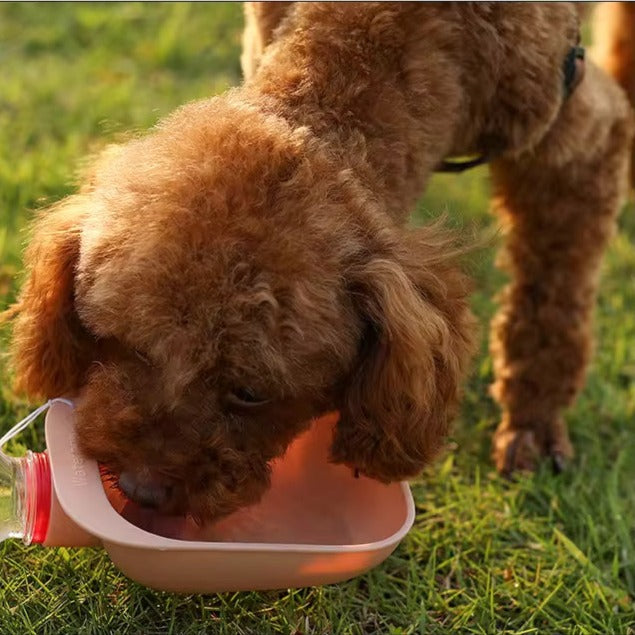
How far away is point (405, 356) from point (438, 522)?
1000mm

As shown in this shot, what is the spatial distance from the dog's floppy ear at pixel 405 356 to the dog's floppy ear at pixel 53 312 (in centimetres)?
63

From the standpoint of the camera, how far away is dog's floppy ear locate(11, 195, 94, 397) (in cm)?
241

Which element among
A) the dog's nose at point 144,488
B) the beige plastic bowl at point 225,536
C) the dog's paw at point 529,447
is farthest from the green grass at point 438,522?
the dog's nose at point 144,488

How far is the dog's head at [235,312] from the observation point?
208 centimetres

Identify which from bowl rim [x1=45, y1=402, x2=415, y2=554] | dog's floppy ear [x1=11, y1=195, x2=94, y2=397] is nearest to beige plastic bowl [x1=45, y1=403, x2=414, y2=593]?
bowl rim [x1=45, y1=402, x2=415, y2=554]

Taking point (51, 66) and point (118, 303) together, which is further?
point (51, 66)

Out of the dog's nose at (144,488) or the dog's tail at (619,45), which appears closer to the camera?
the dog's nose at (144,488)

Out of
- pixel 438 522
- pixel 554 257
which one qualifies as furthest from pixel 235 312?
pixel 554 257

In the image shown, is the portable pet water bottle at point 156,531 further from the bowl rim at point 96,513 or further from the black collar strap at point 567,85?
the black collar strap at point 567,85

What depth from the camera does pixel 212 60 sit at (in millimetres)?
5551

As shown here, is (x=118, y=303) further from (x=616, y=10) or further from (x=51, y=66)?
(x=51, y=66)

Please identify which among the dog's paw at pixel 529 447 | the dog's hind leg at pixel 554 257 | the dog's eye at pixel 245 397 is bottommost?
the dog's paw at pixel 529 447

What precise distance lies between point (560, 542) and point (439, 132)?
1248 millimetres

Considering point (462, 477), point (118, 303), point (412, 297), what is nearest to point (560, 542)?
point (462, 477)
